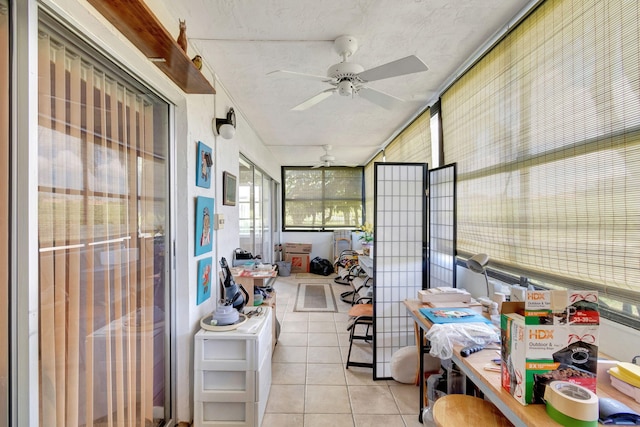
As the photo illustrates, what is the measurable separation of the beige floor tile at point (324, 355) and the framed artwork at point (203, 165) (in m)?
1.95

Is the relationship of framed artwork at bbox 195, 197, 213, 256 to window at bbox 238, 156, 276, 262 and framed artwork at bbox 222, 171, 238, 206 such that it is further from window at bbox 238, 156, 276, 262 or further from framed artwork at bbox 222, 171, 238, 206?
window at bbox 238, 156, 276, 262

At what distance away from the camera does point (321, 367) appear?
8.70 feet

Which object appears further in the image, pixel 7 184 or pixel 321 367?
pixel 321 367

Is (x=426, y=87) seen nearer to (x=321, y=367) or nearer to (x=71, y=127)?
(x=71, y=127)

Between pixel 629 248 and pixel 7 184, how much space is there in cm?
231

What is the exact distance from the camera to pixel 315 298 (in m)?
4.74

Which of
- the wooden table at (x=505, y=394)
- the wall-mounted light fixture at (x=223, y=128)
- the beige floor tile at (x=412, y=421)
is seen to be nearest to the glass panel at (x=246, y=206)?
the wall-mounted light fixture at (x=223, y=128)

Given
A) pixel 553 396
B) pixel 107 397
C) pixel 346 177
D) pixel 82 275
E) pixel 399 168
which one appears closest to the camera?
pixel 553 396

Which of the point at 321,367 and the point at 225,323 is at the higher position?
the point at 225,323

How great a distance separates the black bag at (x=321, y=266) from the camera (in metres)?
6.48

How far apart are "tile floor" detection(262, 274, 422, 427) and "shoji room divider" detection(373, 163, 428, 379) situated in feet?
1.11

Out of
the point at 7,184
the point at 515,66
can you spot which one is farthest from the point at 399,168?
the point at 7,184

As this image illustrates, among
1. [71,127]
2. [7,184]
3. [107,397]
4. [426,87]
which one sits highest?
[426,87]

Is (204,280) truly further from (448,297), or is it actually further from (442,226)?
(442,226)
